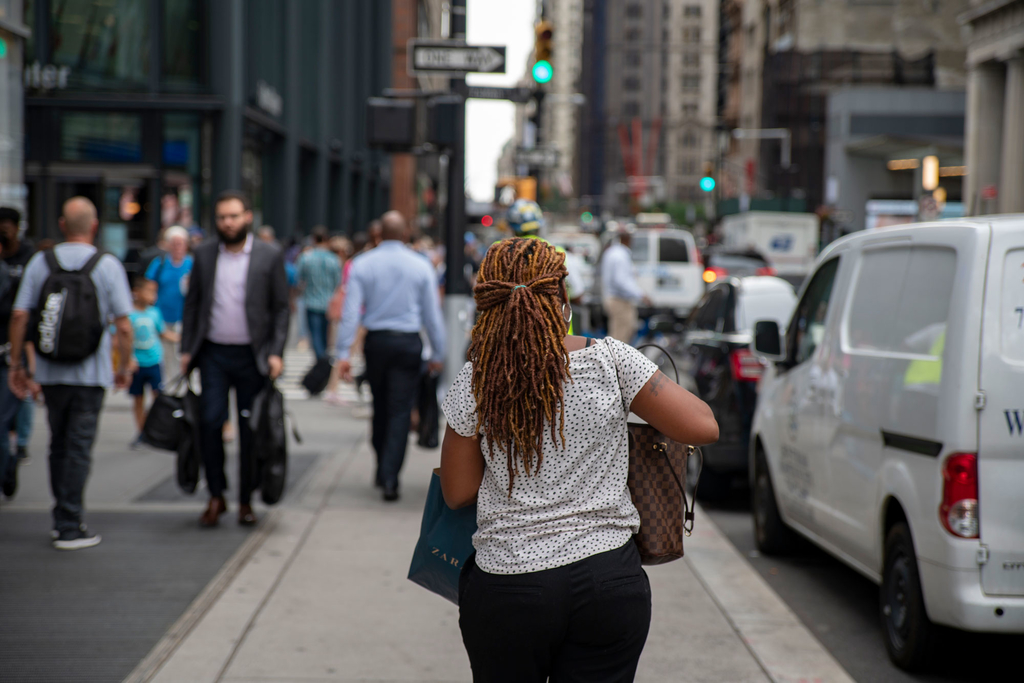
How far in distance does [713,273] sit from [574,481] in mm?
23405

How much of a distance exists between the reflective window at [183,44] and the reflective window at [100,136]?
42.0 inches

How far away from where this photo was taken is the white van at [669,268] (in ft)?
89.9

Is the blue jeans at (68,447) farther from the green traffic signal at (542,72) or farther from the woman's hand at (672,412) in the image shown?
the green traffic signal at (542,72)

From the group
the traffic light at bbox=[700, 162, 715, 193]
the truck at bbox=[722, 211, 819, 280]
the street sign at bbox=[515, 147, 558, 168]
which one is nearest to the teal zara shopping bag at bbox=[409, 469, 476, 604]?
the street sign at bbox=[515, 147, 558, 168]

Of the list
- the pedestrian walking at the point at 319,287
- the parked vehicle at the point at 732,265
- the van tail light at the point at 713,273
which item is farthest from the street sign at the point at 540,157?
the pedestrian walking at the point at 319,287

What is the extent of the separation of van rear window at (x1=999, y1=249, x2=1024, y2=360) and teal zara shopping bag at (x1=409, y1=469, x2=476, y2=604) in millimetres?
2610

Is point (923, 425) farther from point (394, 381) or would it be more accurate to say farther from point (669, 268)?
point (669, 268)

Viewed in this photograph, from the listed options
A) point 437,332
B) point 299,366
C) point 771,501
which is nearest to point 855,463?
point 771,501

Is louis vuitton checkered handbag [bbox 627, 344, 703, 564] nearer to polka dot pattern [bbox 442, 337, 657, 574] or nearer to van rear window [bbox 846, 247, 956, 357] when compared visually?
polka dot pattern [bbox 442, 337, 657, 574]

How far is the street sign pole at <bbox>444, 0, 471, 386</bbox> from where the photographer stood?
32.0ft

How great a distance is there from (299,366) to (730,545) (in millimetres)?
11596

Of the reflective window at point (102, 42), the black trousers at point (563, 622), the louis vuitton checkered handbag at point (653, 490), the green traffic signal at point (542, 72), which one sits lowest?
the black trousers at point (563, 622)

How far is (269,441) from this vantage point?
6.93 m

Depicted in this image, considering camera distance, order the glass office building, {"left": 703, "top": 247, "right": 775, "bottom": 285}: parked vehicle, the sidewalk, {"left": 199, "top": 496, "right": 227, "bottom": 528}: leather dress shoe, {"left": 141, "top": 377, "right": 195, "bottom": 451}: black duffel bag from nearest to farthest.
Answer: the sidewalk < {"left": 141, "top": 377, "right": 195, "bottom": 451}: black duffel bag < {"left": 199, "top": 496, "right": 227, "bottom": 528}: leather dress shoe < the glass office building < {"left": 703, "top": 247, "right": 775, "bottom": 285}: parked vehicle
